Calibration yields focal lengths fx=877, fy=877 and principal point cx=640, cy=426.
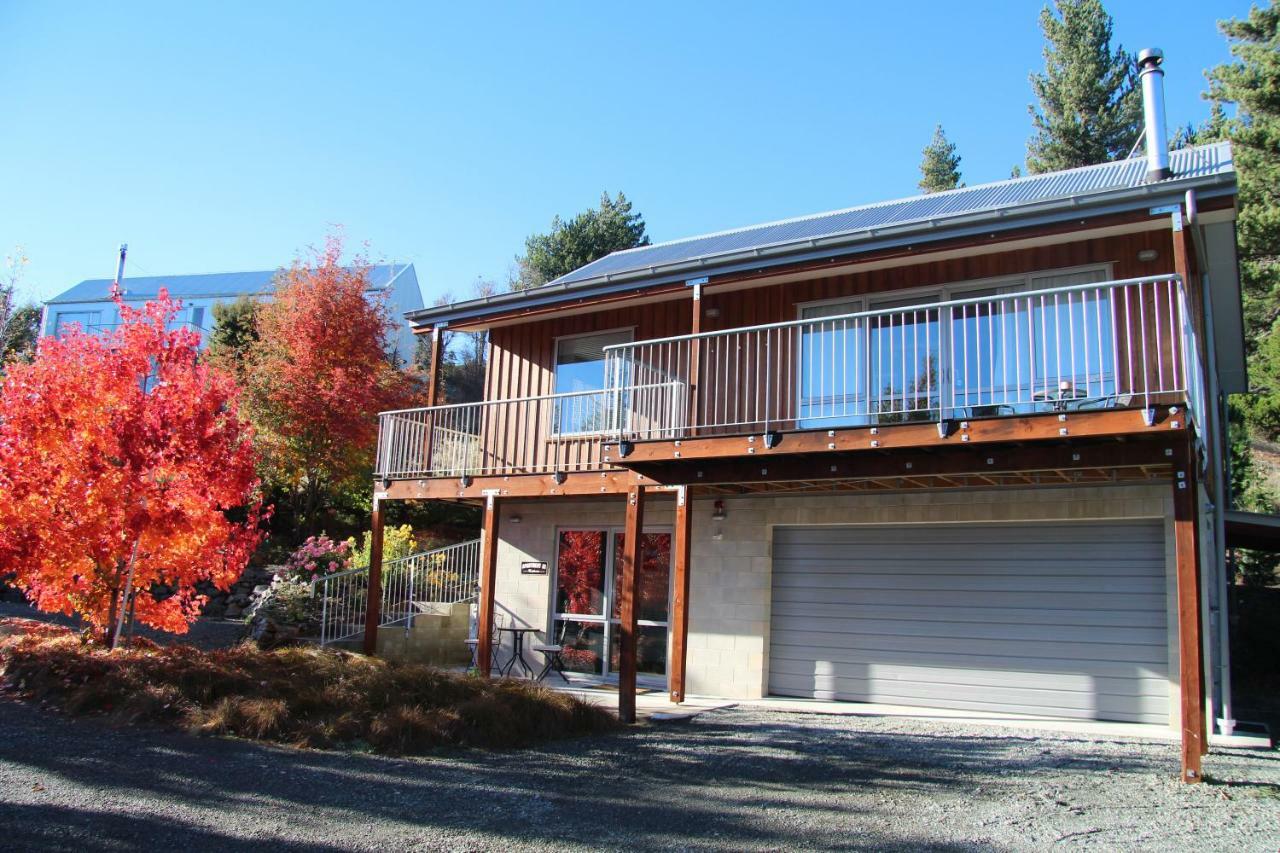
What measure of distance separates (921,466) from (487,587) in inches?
251

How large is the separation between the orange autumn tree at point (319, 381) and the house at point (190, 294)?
1494 centimetres

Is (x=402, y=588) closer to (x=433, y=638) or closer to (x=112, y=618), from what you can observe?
(x=433, y=638)

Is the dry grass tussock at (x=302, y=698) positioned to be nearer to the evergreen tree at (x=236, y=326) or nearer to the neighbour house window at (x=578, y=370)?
the neighbour house window at (x=578, y=370)

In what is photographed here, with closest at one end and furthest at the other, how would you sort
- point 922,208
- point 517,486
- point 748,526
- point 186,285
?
point 748,526 < point 517,486 < point 922,208 < point 186,285

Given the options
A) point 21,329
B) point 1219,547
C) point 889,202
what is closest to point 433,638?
point 889,202

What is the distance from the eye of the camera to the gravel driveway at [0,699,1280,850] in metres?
4.60

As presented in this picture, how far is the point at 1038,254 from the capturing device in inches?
384

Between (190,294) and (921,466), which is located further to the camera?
(190,294)

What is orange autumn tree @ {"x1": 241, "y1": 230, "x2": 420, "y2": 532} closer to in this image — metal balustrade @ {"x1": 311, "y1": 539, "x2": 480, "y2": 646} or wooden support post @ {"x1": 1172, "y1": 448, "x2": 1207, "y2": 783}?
metal balustrade @ {"x1": 311, "y1": 539, "x2": 480, "y2": 646}

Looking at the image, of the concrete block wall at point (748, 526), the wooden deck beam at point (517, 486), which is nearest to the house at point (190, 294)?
the wooden deck beam at point (517, 486)

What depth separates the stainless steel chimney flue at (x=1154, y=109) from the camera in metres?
9.45

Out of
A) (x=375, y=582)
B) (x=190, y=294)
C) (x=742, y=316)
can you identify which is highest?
(x=190, y=294)

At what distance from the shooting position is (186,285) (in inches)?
1688

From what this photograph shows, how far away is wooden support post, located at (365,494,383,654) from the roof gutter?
12.3 ft
